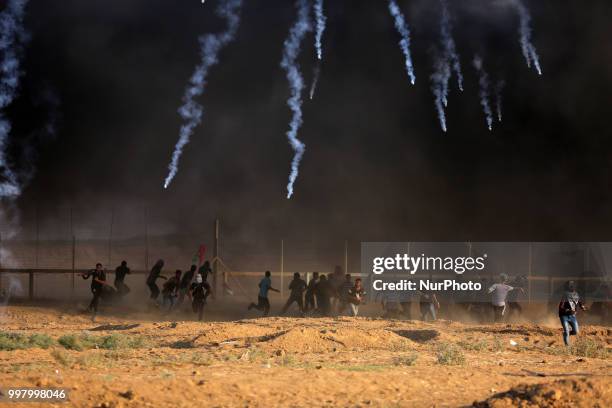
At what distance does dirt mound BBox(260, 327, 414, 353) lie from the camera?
739 inches

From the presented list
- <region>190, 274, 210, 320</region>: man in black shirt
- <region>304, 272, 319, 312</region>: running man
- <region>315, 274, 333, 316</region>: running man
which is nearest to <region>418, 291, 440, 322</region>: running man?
<region>315, 274, 333, 316</region>: running man

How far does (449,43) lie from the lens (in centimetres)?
4622

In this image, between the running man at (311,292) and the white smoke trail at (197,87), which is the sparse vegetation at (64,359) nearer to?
the running man at (311,292)

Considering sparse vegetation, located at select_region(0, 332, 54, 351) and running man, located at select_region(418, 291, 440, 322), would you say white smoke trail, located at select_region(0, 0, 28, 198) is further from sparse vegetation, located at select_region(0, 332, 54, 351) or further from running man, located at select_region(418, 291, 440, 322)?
running man, located at select_region(418, 291, 440, 322)

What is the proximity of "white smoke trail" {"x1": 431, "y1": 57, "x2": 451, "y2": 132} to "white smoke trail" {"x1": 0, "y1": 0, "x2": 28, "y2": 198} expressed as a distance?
2148cm

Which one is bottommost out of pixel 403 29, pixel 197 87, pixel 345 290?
pixel 345 290

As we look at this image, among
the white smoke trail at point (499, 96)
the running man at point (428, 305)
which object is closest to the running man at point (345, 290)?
the running man at point (428, 305)

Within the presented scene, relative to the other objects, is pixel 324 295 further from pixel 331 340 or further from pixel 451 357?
pixel 451 357

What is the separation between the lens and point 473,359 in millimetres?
17797

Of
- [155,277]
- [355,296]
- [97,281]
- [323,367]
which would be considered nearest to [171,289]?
[155,277]

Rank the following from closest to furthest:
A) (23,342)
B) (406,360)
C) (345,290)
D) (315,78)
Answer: (406,360) → (23,342) → (345,290) → (315,78)

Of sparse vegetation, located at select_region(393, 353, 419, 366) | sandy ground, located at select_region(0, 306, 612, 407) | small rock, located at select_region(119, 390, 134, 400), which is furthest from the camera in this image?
sparse vegetation, located at select_region(393, 353, 419, 366)

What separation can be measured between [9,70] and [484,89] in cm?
2429

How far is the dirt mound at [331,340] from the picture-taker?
18781 millimetres
